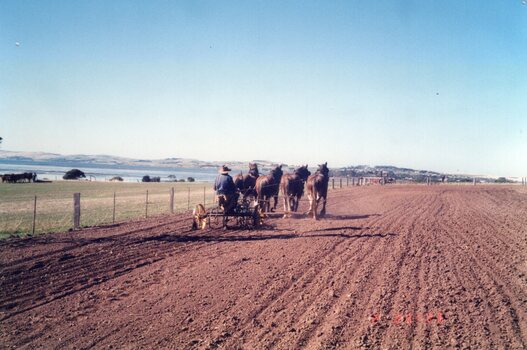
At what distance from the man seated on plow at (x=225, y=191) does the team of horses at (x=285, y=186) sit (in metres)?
3.23

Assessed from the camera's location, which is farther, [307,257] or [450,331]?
[307,257]

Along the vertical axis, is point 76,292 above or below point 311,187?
below

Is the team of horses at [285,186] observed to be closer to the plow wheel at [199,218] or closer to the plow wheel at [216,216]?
the plow wheel at [216,216]

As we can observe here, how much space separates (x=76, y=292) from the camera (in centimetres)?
778

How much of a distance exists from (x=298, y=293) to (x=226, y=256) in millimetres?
3552

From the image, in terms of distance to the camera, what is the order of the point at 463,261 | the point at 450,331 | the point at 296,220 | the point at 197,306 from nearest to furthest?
the point at 450,331 < the point at 197,306 < the point at 463,261 < the point at 296,220

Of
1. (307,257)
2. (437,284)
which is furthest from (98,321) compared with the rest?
(437,284)

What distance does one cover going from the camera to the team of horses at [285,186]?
60.4 ft

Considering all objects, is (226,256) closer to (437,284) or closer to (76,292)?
(76,292)

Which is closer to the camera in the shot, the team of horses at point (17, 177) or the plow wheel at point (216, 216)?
the plow wheel at point (216, 216)

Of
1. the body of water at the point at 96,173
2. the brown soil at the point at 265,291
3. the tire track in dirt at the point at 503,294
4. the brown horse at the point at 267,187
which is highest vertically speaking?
the brown horse at the point at 267,187

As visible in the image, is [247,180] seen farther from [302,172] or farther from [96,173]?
[96,173]

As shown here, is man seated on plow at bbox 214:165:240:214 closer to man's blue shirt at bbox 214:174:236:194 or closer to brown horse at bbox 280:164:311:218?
man's blue shirt at bbox 214:174:236:194

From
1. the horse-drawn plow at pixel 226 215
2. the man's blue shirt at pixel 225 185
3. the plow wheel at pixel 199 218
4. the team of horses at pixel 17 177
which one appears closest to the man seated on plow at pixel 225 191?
the man's blue shirt at pixel 225 185
